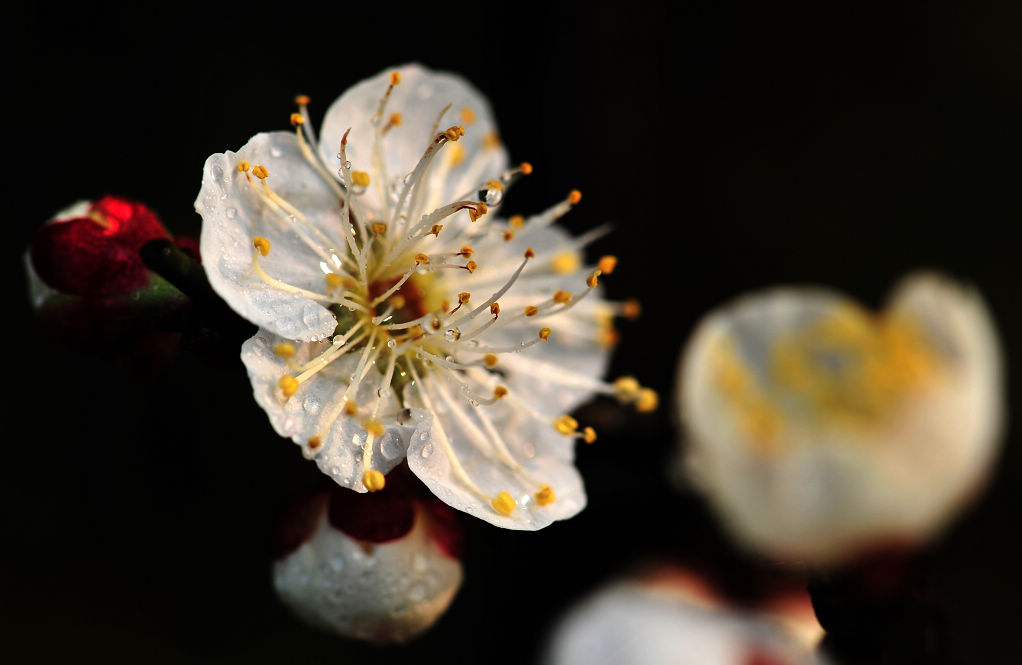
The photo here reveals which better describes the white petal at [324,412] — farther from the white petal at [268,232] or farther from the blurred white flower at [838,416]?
the blurred white flower at [838,416]

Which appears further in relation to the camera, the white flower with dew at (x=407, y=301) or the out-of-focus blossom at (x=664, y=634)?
the out-of-focus blossom at (x=664, y=634)

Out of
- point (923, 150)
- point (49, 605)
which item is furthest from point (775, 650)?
point (923, 150)

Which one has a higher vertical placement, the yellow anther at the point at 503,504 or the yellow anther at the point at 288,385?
the yellow anther at the point at 288,385

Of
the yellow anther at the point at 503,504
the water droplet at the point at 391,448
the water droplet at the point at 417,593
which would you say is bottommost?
the water droplet at the point at 417,593

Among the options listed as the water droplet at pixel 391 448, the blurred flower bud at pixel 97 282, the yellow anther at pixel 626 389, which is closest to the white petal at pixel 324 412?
the water droplet at pixel 391 448

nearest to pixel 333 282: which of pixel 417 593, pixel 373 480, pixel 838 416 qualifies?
pixel 373 480

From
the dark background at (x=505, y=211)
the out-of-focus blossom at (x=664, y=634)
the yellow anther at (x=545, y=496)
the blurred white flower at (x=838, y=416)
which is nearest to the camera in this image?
the yellow anther at (x=545, y=496)

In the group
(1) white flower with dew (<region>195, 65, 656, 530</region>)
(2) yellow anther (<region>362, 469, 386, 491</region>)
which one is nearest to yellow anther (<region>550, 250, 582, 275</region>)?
(1) white flower with dew (<region>195, 65, 656, 530</region>)
